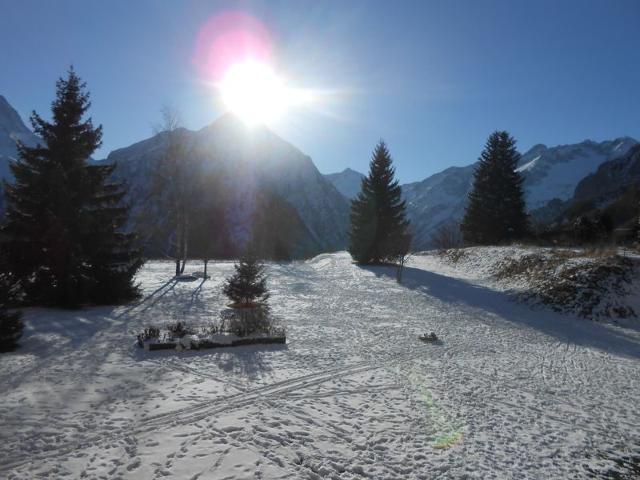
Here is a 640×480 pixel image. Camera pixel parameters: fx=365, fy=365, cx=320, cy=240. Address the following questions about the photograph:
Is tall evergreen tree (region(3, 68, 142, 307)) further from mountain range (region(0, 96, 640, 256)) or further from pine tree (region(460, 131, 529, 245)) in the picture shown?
mountain range (region(0, 96, 640, 256))

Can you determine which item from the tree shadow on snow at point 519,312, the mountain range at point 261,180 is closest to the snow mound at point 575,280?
Result: the tree shadow on snow at point 519,312

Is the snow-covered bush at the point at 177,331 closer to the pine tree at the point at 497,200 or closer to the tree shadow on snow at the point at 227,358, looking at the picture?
the tree shadow on snow at the point at 227,358

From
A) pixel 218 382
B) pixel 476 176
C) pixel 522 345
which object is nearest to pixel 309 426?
pixel 218 382

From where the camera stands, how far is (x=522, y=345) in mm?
13211

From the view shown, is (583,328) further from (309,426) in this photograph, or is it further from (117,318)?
(117,318)

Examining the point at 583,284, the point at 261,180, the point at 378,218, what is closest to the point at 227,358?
the point at 583,284

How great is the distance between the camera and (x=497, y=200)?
128ft

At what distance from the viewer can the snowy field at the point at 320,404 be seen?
5.62m

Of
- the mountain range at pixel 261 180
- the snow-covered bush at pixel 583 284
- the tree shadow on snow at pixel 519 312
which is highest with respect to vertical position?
the mountain range at pixel 261 180

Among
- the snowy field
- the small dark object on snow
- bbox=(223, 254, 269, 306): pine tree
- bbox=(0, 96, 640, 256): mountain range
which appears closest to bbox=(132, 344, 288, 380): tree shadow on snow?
the snowy field

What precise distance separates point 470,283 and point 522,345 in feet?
44.9

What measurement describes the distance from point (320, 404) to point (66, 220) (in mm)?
13945

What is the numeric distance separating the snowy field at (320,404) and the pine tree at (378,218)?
1972cm

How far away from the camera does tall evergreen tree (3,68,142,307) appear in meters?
15.1
